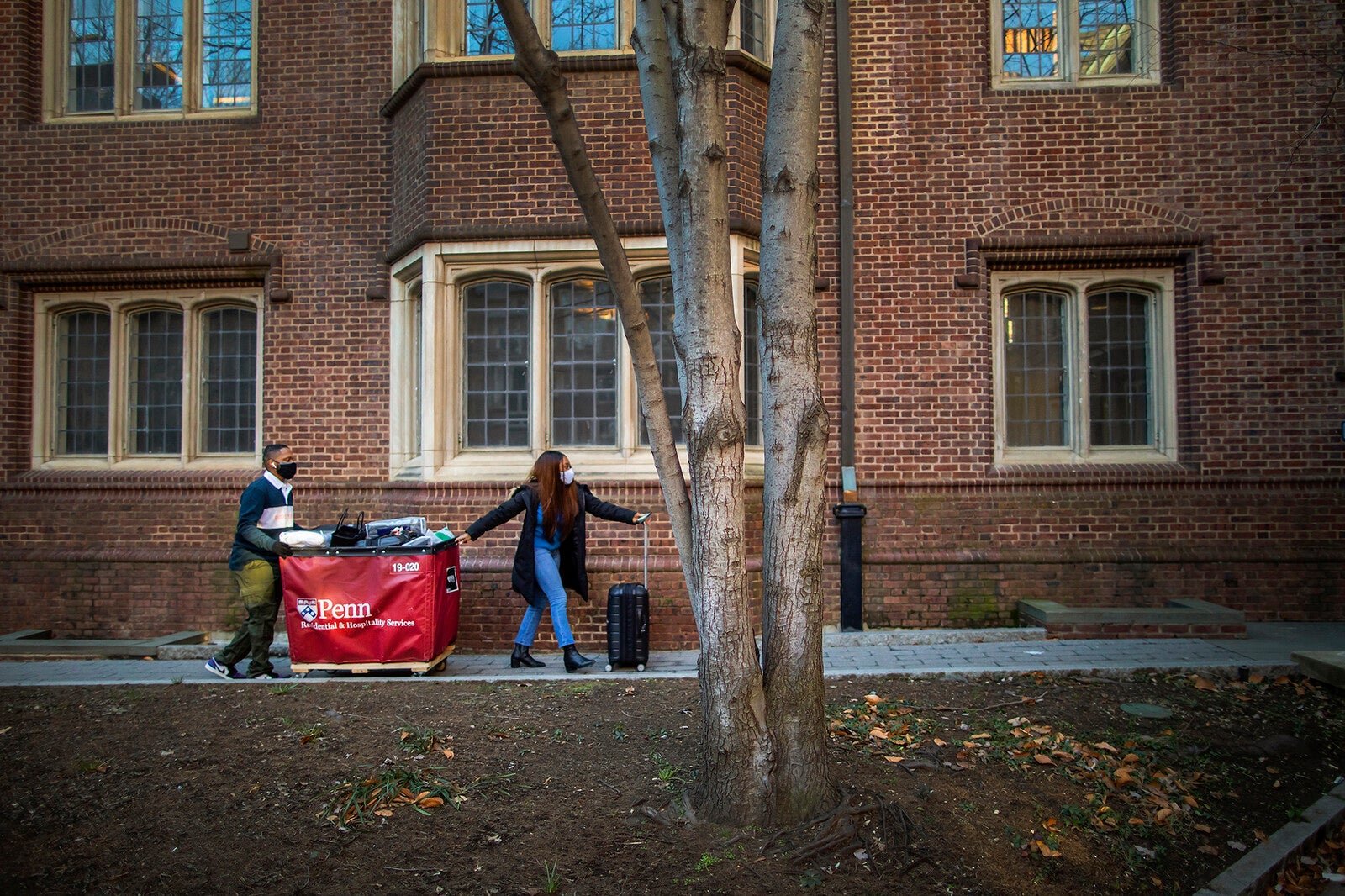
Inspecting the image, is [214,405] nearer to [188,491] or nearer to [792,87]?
[188,491]

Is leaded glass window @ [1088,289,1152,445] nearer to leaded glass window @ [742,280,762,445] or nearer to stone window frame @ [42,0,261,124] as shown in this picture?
leaded glass window @ [742,280,762,445]

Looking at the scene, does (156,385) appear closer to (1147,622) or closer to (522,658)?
(522,658)

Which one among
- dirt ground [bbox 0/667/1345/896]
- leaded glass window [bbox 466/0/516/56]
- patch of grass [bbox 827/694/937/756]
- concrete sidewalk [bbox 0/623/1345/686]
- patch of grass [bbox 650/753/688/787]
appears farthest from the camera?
leaded glass window [bbox 466/0/516/56]

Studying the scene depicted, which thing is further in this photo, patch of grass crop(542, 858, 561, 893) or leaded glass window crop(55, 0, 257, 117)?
leaded glass window crop(55, 0, 257, 117)

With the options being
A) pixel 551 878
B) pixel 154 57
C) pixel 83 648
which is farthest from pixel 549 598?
pixel 154 57

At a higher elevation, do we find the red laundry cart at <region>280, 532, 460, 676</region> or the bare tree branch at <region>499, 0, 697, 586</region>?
the bare tree branch at <region>499, 0, 697, 586</region>

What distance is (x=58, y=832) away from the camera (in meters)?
4.23

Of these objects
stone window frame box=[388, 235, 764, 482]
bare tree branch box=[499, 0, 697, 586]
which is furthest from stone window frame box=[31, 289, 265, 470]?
bare tree branch box=[499, 0, 697, 586]

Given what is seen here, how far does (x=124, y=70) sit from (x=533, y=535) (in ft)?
23.2

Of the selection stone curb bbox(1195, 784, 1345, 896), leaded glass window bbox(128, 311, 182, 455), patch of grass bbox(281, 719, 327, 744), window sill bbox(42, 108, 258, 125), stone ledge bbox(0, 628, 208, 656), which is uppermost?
window sill bbox(42, 108, 258, 125)

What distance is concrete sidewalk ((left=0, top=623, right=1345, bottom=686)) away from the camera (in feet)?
22.7

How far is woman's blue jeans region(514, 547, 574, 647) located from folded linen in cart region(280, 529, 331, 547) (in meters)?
1.60

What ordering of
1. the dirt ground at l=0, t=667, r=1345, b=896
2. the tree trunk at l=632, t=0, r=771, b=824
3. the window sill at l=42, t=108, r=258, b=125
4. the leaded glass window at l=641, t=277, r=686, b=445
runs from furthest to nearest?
1. the window sill at l=42, t=108, r=258, b=125
2. the leaded glass window at l=641, t=277, r=686, b=445
3. the tree trunk at l=632, t=0, r=771, b=824
4. the dirt ground at l=0, t=667, r=1345, b=896

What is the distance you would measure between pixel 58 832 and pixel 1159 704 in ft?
20.1
